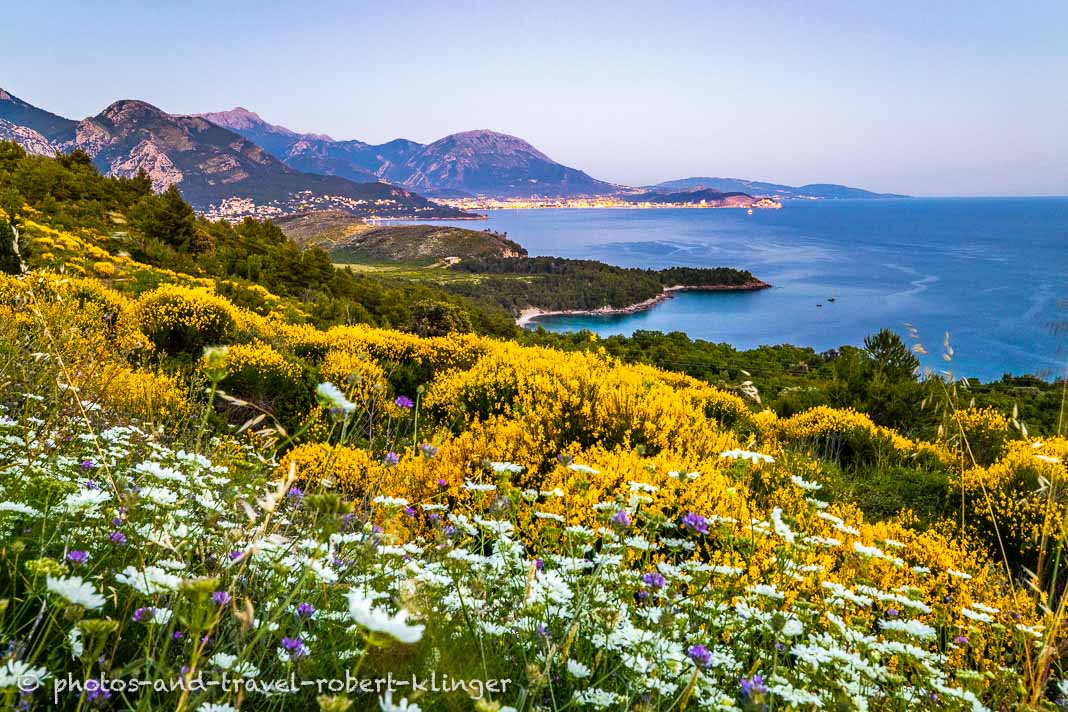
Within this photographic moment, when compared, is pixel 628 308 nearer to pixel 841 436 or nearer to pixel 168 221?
pixel 168 221

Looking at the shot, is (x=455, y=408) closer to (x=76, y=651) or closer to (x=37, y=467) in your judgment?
(x=37, y=467)

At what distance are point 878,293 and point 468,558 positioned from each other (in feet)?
285

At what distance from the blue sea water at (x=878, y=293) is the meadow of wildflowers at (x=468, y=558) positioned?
162 cm

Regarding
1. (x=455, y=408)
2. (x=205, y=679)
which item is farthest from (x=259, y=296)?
(x=205, y=679)

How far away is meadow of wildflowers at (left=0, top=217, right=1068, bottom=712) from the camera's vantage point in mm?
1481

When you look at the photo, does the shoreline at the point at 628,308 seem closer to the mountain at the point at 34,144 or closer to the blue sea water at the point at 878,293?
the blue sea water at the point at 878,293

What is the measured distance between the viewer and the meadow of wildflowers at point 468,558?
1481 mm

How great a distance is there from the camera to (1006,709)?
99.2 inches

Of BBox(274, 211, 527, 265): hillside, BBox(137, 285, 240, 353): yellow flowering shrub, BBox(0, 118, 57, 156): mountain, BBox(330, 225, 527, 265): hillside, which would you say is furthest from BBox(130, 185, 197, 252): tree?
BBox(330, 225, 527, 265): hillside

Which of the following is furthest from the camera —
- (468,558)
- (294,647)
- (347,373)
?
(347,373)

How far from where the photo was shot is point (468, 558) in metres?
2.01

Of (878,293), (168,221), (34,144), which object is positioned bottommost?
(878,293)

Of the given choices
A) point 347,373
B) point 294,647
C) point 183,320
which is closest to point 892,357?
point 347,373

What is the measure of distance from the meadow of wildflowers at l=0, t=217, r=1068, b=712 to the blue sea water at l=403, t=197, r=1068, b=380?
63.9 inches
